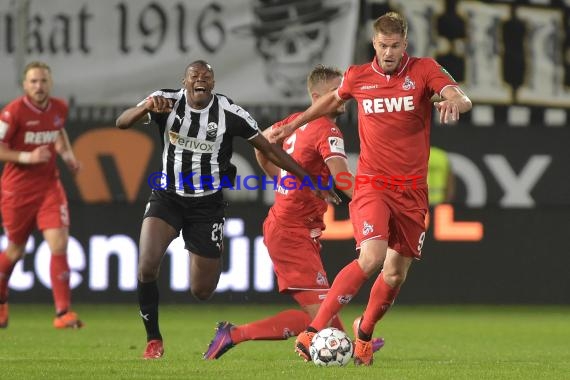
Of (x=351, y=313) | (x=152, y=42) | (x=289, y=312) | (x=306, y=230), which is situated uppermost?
(x=152, y=42)

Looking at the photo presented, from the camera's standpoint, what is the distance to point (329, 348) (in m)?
7.61

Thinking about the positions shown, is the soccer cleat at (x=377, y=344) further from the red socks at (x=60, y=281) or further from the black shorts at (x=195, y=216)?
the red socks at (x=60, y=281)

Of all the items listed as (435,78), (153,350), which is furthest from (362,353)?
(435,78)

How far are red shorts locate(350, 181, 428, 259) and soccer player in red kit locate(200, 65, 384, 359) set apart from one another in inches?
20.6

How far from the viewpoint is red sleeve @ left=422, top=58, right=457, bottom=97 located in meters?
7.84

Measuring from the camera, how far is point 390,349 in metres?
9.59

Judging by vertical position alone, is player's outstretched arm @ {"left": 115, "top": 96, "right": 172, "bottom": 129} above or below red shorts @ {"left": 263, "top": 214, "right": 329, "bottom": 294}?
above

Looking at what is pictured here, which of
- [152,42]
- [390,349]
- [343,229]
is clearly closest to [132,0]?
[152,42]

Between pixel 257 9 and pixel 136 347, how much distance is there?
208 inches

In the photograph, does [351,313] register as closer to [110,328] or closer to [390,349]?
[110,328]

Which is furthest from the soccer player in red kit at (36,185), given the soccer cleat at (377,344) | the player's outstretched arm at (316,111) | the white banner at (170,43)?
the soccer cleat at (377,344)

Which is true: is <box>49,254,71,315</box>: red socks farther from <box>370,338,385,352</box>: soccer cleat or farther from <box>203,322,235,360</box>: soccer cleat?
<box>370,338,385,352</box>: soccer cleat

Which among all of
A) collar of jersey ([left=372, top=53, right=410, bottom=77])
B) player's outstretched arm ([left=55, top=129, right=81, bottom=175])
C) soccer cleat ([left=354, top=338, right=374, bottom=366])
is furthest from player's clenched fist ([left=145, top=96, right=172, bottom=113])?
player's outstretched arm ([left=55, top=129, right=81, bottom=175])

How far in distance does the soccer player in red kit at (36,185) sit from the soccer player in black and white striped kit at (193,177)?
2967 mm
